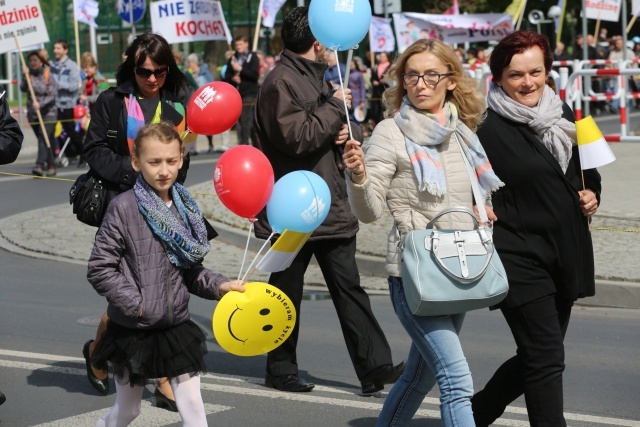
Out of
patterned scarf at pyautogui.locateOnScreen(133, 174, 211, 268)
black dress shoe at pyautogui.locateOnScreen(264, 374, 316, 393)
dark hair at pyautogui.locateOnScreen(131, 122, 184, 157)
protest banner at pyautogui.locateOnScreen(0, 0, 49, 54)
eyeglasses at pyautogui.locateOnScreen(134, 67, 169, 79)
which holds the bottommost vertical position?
protest banner at pyautogui.locateOnScreen(0, 0, 49, 54)

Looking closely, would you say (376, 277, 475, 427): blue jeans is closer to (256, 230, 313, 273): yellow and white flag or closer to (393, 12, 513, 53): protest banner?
(256, 230, 313, 273): yellow and white flag

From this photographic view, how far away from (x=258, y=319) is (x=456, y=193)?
0.91 m

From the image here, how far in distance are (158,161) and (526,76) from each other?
1534 mm

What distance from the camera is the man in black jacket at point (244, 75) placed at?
2103 cm

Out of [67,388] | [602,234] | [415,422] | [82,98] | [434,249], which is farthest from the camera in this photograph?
[82,98]

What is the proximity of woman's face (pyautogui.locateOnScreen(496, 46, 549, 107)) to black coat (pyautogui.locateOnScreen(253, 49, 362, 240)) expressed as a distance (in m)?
1.31

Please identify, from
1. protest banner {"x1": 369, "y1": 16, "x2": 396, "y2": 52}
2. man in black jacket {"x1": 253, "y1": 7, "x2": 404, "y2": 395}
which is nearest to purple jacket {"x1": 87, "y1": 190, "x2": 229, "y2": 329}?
man in black jacket {"x1": 253, "y1": 7, "x2": 404, "y2": 395}

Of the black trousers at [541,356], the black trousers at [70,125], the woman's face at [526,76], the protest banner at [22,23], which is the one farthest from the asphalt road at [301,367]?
the black trousers at [70,125]

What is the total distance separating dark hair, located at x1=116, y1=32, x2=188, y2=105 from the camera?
6.22 metres

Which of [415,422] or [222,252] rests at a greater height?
[415,422]

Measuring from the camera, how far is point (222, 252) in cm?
1176

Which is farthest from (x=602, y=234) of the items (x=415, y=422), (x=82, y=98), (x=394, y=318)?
(x=82, y=98)

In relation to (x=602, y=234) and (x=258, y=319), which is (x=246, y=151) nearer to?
(x=258, y=319)

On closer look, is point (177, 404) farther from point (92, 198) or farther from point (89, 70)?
point (89, 70)
